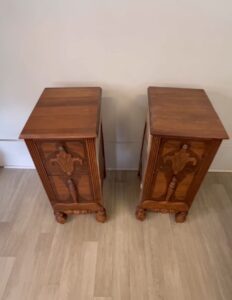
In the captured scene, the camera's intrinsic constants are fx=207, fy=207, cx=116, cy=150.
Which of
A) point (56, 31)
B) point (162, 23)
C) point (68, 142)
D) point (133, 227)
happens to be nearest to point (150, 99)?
point (162, 23)

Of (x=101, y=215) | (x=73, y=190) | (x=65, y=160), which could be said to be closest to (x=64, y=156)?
(x=65, y=160)

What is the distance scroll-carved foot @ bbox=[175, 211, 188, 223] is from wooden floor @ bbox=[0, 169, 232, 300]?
0.04m

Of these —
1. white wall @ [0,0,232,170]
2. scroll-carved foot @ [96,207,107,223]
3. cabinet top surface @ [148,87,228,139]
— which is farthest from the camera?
scroll-carved foot @ [96,207,107,223]

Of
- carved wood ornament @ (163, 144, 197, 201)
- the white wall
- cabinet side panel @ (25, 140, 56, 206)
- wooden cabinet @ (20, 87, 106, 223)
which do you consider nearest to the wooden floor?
wooden cabinet @ (20, 87, 106, 223)

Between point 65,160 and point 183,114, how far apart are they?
0.59 metres

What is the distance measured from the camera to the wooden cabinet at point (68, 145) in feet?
2.87

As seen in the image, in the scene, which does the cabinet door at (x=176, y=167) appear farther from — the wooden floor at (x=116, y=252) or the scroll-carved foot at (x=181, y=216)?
the wooden floor at (x=116, y=252)

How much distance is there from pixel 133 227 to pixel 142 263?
21cm

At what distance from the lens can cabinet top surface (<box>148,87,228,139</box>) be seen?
0.86m

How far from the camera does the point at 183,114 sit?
0.96m

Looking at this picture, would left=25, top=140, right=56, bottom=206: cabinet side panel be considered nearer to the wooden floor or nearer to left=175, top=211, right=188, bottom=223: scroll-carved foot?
the wooden floor

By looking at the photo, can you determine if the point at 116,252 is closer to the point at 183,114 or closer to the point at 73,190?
the point at 73,190

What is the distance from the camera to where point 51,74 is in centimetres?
121

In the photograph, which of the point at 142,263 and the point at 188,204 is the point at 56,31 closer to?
the point at 188,204
